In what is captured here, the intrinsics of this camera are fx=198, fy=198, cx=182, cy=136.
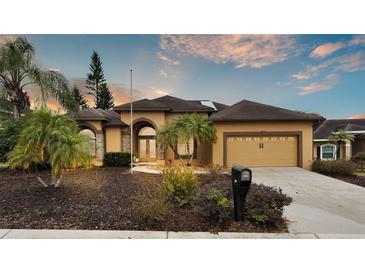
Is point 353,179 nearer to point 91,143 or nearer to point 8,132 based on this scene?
point 91,143

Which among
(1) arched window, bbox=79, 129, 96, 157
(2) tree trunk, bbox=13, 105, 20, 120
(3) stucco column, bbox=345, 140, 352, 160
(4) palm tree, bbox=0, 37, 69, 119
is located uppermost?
(4) palm tree, bbox=0, 37, 69, 119

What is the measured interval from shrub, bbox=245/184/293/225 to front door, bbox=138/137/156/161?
37.7 ft

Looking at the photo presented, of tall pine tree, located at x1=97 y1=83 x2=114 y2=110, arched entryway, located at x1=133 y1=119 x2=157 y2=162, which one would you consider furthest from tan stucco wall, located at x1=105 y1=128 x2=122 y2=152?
tall pine tree, located at x1=97 y1=83 x2=114 y2=110

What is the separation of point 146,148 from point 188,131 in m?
5.22

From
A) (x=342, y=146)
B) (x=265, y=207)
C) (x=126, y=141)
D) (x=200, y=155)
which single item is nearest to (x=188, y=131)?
(x=200, y=155)

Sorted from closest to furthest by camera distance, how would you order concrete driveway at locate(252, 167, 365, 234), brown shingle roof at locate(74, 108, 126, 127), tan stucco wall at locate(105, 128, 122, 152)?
concrete driveway at locate(252, 167, 365, 234), brown shingle roof at locate(74, 108, 126, 127), tan stucco wall at locate(105, 128, 122, 152)

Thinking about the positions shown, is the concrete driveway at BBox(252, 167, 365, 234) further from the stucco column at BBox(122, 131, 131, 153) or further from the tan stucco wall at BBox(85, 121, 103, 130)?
the tan stucco wall at BBox(85, 121, 103, 130)

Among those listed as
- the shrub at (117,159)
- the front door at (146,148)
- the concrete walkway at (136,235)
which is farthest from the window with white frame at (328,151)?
the shrub at (117,159)

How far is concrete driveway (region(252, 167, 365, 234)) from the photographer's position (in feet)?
13.1

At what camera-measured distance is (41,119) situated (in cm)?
609

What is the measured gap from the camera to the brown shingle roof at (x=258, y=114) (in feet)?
38.2

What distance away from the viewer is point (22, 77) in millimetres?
9477
